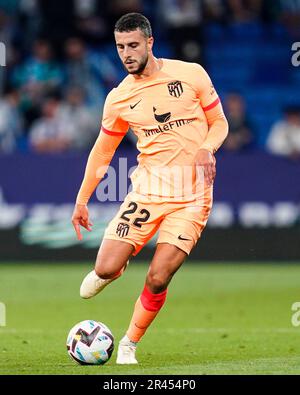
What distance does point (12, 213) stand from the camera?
1647 cm

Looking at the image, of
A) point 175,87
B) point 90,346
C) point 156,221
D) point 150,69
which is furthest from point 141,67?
point 90,346

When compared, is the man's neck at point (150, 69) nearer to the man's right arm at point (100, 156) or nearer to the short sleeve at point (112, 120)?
the short sleeve at point (112, 120)

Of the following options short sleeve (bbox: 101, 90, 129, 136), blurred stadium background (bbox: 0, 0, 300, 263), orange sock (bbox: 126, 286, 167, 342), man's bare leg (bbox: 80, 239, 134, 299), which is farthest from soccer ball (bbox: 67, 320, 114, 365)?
blurred stadium background (bbox: 0, 0, 300, 263)

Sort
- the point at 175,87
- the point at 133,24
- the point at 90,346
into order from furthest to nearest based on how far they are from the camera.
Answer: the point at 175,87
the point at 133,24
the point at 90,346

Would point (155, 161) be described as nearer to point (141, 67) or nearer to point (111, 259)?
point (141, 67)

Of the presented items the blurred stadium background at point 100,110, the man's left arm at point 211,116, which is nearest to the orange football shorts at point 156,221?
the man's left arm at point 211,116

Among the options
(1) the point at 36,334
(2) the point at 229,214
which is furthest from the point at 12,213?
(1) the point at 36,334

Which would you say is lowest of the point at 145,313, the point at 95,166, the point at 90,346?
the point at 90,346

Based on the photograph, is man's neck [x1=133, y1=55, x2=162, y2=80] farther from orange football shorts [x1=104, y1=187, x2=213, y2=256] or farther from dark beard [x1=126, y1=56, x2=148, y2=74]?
orange football shorts [x1=104, y1=187, x2=213, y2=256]

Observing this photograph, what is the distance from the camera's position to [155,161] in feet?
28.0

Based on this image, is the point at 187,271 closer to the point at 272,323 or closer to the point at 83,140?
the point at 83,140

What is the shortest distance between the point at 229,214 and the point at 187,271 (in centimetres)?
114

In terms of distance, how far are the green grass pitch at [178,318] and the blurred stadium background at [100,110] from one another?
56cm

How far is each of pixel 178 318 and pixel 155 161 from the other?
3.54 meters
